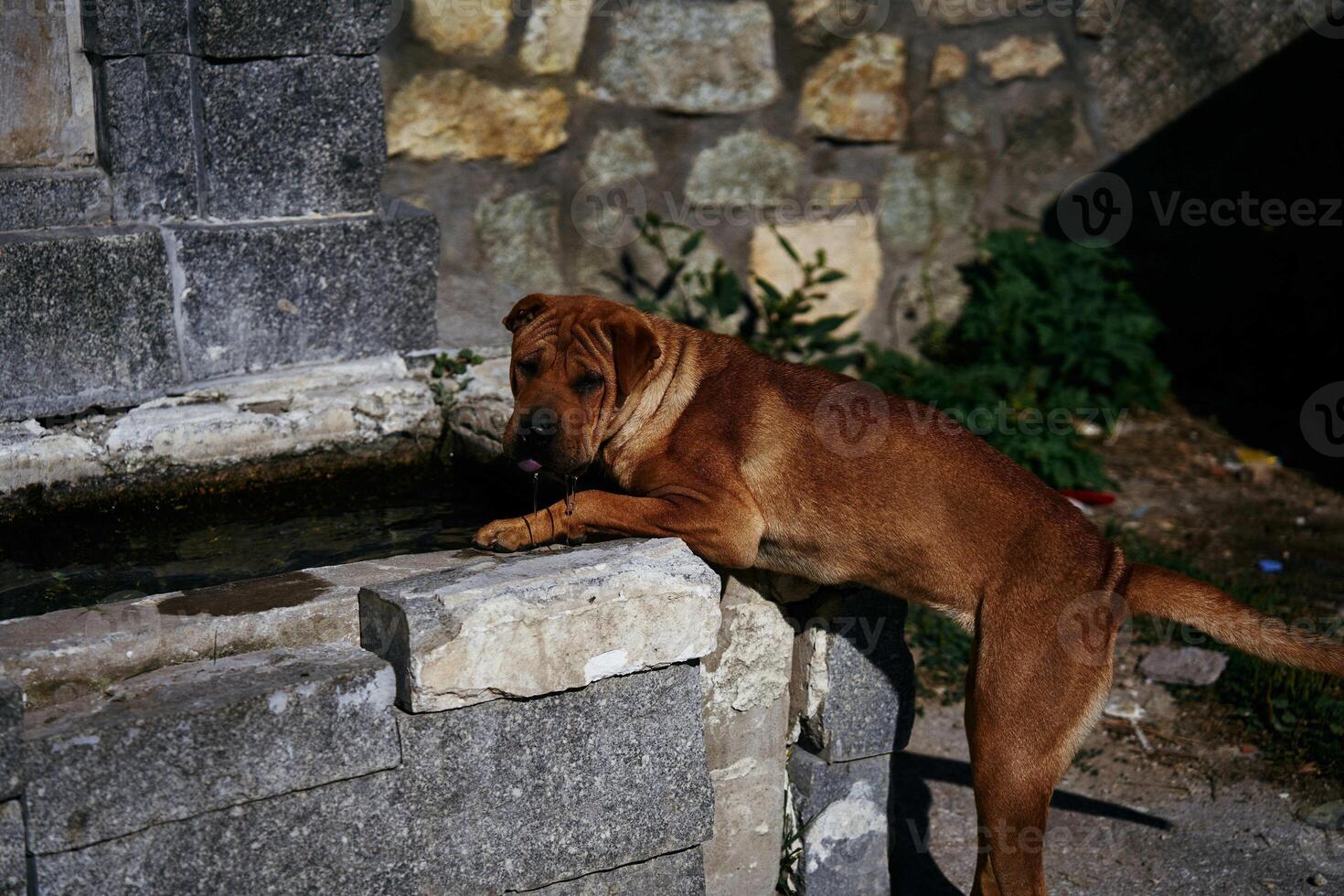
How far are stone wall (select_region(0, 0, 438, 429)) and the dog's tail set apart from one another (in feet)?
8.34

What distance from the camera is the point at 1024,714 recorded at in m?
3.14

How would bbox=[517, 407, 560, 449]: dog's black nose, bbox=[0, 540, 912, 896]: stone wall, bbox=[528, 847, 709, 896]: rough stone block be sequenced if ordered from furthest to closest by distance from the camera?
1. bbox=[517, 407, 560, 449]: dog's black nose
2. bbox=[528, 847, 709, 896]: rough stone block
3. bbox=[0, 540, 912, 896]: stone wall

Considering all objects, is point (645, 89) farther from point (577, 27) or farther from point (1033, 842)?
point (1033, 842)

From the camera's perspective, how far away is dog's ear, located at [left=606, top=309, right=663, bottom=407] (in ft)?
10.9

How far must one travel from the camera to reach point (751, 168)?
6473 mm

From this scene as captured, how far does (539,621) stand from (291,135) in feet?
6.85

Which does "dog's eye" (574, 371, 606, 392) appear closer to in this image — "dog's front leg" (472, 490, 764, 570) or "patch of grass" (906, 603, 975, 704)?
"dog's front leg" (472, 490, 764, 570)

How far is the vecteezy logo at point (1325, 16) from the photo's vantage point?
6.80m

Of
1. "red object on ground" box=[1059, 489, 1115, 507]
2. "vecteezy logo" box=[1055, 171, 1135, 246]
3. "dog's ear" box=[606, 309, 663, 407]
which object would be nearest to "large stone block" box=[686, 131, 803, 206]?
"vecteezy logo" box=[1055, 171, 1135, 246]

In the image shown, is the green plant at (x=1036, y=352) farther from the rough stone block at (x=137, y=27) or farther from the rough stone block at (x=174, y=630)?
the rough stone block at (x=174, y=630)

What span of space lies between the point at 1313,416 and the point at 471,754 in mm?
5723

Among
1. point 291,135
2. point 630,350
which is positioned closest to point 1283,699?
point 630,350
